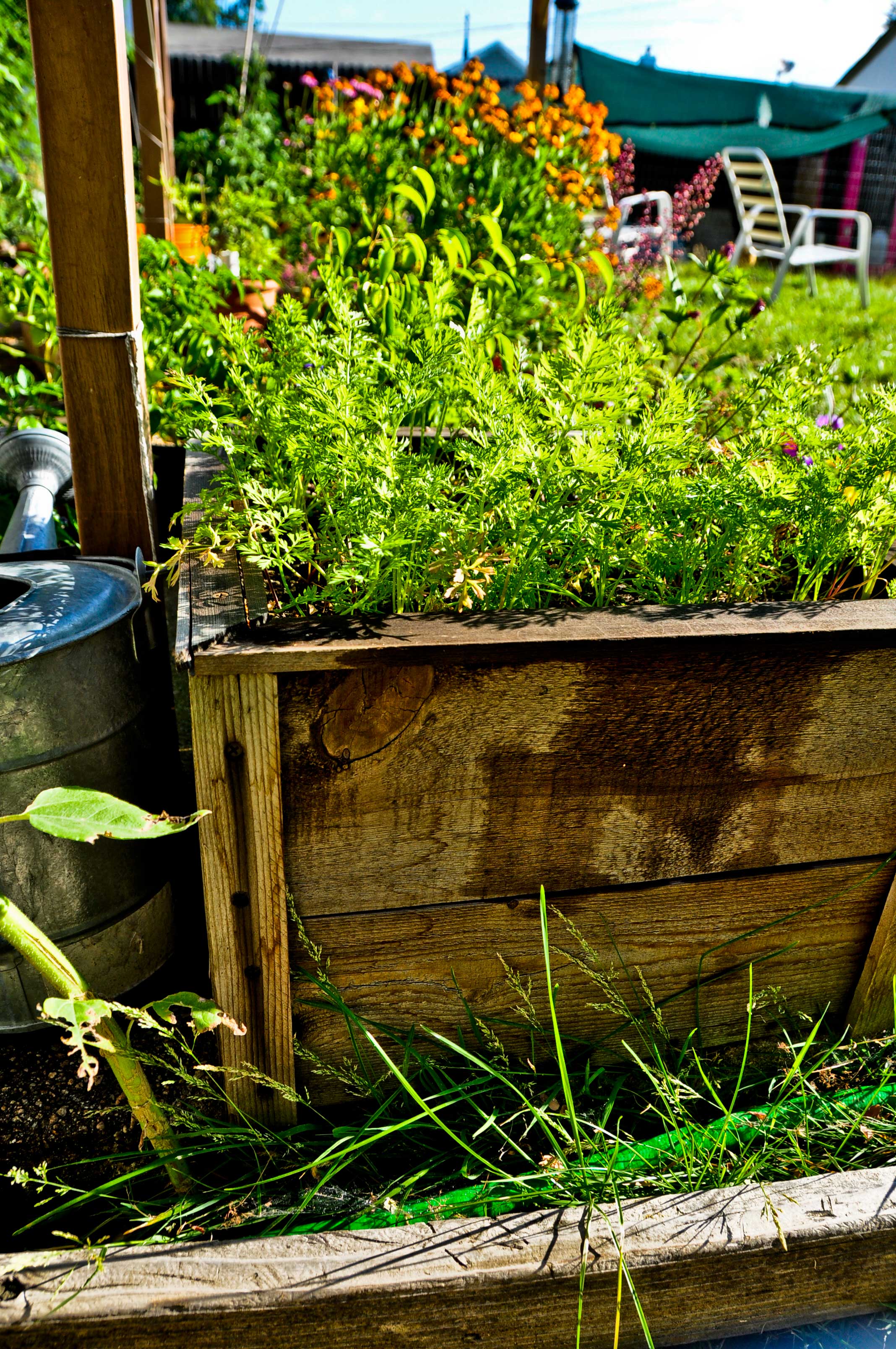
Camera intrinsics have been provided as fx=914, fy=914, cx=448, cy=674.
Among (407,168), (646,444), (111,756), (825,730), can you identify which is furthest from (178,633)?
(407,168)

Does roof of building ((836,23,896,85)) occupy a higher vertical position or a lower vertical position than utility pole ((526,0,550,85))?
higher

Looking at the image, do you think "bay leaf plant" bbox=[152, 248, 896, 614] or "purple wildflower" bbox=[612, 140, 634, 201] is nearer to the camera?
"bay leaf plant" bbox=[152, 248, 896, 614]

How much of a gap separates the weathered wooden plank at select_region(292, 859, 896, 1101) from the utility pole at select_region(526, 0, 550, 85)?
12.4ft

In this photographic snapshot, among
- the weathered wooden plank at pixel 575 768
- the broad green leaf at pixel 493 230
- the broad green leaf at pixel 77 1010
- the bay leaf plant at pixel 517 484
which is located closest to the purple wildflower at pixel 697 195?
the broad green leaf at pixel 493 230

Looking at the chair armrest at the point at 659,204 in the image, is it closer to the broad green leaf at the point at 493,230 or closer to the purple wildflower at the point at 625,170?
the purple wildflower at the point at 625,170

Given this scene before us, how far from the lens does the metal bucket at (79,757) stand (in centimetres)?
108

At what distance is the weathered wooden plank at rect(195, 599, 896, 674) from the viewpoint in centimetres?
93

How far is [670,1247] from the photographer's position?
39.7 inches

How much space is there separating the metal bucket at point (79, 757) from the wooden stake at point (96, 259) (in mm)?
125

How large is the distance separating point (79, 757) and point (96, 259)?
2.20ft

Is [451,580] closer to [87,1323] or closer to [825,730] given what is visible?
[825,730]

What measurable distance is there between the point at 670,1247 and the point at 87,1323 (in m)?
0.61

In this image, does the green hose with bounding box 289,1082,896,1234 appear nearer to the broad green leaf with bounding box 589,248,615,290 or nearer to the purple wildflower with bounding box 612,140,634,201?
the broad green leaf with bounding box 589,248,615,290

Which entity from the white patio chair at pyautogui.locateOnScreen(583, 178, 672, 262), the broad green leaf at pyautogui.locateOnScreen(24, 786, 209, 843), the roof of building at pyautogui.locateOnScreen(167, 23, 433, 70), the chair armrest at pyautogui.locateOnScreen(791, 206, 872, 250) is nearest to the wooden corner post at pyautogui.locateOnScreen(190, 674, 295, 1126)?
the broad green leaf at pyautogui.locateOnScreen(24, 786, 209, 843)
